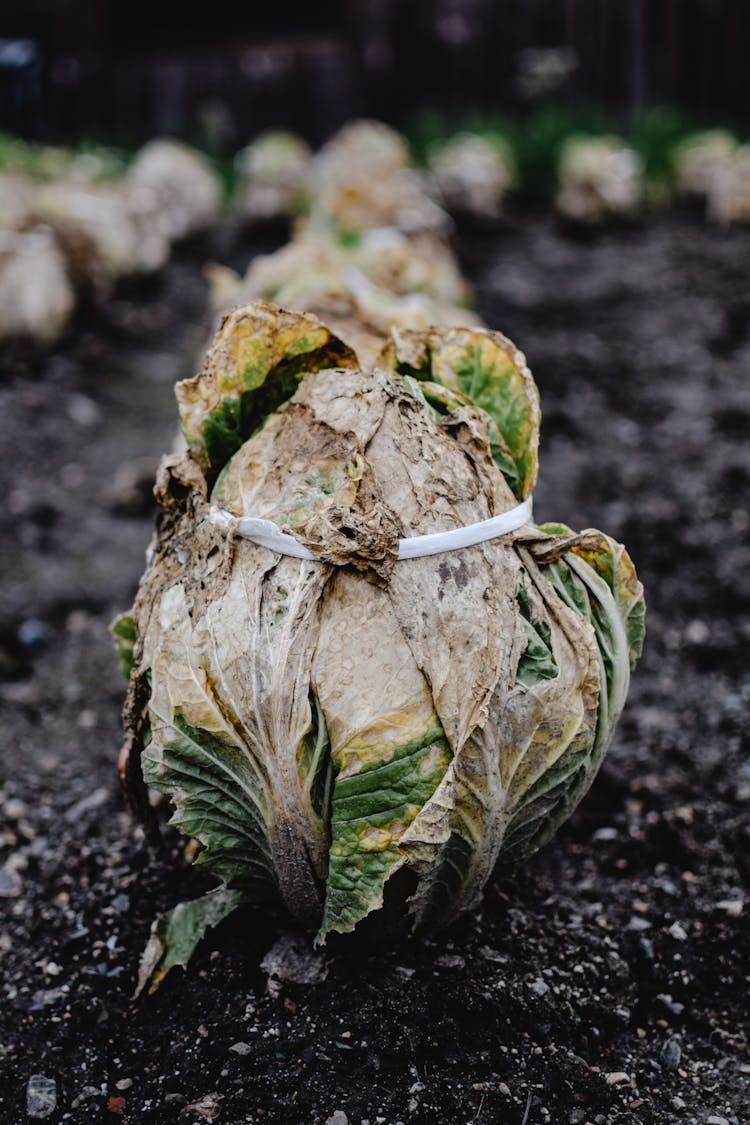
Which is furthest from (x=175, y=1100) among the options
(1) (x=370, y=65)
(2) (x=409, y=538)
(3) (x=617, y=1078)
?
(1) (x=370, y=65)

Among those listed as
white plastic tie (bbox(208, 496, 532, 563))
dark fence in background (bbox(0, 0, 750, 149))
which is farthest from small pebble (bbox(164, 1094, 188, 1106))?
dark fence in background (bbox(0, 0, 750, 149))

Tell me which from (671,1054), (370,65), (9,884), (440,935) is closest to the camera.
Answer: (671,1054)

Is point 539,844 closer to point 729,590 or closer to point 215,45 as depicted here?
point 729,590

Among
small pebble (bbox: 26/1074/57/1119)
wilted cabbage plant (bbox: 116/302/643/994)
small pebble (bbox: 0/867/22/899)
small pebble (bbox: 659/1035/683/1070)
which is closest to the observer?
wilted cabbage plant (bbox: 116/302/643/994)

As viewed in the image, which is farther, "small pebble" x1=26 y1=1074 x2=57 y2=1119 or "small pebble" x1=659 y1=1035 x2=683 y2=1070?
"small pebble" x1=659 y1=1035 x2=683 y2=1070

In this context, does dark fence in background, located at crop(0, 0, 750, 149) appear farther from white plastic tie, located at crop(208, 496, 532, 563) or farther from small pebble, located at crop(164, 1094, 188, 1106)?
small pebble, located at crop(164, 1094, 188, 1106)

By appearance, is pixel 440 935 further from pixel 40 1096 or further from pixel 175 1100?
pixel 40 1096
